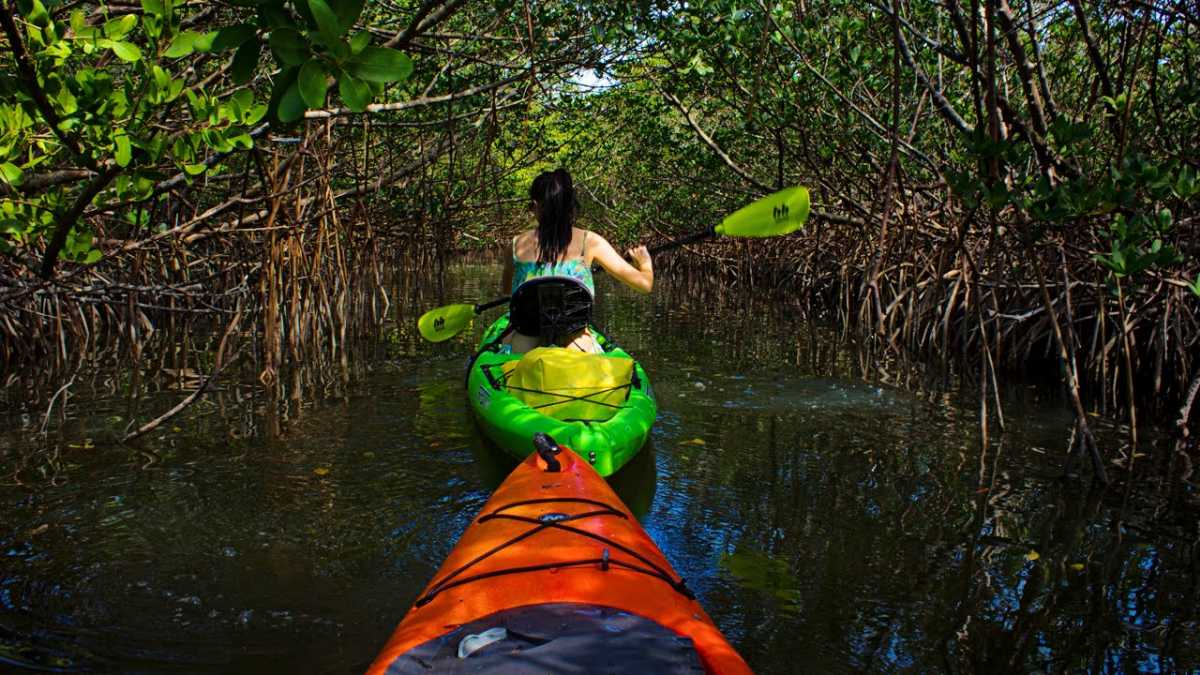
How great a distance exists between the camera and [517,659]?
174cm

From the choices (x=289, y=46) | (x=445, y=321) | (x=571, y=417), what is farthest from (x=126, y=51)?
(x=445, y=321)

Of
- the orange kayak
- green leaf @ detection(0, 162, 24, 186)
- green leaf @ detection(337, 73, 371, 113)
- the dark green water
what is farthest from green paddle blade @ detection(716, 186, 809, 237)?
green leaf @ detection(0, 162, 24, 186)

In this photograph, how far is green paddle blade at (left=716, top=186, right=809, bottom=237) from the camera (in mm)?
3498

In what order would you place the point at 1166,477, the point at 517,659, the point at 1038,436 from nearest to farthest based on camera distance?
the point at 517,659, the point at 1166,477, the point at 1038,436

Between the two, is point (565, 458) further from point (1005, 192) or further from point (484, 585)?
point (1005, 192)

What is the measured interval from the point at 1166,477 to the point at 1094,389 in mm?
1544

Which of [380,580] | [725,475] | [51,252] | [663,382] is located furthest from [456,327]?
[51,252]


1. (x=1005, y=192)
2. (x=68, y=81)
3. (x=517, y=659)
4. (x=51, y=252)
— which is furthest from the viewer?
(x=1005, y=192)

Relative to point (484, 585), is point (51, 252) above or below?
above

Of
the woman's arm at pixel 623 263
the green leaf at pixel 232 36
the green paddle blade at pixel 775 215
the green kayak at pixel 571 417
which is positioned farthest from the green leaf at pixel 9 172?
the woman's arm at pixel 623 263

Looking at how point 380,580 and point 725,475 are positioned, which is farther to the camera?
point 725,475

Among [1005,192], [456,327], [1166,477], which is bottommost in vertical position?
[1166,477]

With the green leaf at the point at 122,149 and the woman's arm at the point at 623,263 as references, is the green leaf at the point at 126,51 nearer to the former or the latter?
the green leaf at the point at 122,149

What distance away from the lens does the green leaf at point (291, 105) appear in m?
1.36
